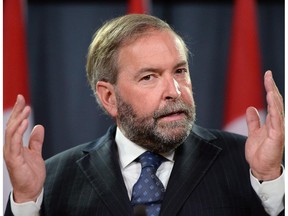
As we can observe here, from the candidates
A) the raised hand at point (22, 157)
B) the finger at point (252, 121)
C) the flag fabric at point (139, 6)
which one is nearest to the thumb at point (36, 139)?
the raised hand at point (22, 157)

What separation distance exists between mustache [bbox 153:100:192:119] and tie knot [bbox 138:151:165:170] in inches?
5.3

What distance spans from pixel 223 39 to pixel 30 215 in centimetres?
87

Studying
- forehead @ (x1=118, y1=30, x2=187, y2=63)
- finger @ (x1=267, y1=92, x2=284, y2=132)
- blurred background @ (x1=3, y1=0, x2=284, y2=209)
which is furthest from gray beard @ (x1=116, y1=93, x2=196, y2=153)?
blurred background @ (x1=3, y1=0, x2=284, y2=209)

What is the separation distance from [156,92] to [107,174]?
251mm

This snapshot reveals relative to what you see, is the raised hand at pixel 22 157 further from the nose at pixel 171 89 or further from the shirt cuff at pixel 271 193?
the shirt cuff at pixel 271 193

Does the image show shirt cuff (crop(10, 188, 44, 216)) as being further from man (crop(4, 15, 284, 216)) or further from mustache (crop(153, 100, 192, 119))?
mustache (crop(153, 100, 192, 119))

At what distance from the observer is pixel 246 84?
1795 mm

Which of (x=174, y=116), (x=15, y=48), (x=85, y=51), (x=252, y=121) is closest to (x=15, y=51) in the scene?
(x=15, y=48)

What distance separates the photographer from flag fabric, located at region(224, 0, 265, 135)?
1.78 m

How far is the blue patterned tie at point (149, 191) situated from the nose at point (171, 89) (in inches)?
7.6

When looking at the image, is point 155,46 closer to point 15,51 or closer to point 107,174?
point 107,174

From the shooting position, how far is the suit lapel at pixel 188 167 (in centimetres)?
135

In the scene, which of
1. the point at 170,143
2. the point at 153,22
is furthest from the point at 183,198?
the point at 153,22

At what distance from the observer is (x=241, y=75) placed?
5.88 feet
